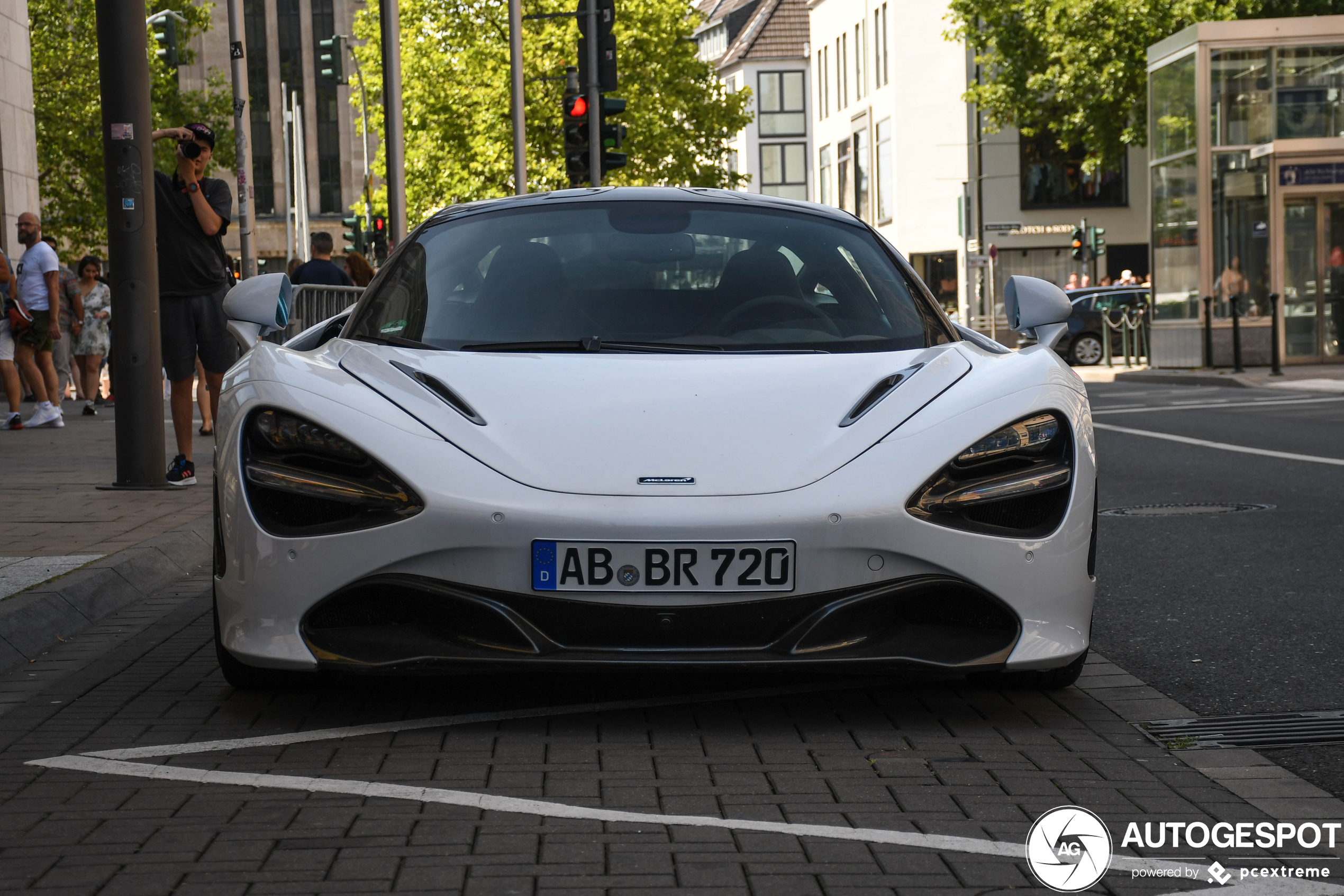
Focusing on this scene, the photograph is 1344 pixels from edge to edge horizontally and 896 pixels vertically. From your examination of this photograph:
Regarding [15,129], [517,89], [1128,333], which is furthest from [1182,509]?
[1128,333]

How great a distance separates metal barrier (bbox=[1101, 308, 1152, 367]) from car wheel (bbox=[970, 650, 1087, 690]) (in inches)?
1122

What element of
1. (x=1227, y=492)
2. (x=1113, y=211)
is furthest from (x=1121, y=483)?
(x=1113, y=211)

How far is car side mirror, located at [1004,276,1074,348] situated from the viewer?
5574 millimetres

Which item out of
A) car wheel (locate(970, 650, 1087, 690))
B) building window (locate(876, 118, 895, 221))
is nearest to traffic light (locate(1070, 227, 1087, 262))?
building window (locate(876, 118, 895, 221))

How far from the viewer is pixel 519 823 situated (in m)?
3.48

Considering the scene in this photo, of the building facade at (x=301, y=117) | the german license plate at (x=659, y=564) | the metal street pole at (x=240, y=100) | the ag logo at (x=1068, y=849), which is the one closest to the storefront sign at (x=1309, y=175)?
the metal street pole at (x=240, y=100)

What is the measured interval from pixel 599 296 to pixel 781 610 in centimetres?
136

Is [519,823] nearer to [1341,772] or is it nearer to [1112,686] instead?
[1341,772]

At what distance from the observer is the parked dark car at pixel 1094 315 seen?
3434cm

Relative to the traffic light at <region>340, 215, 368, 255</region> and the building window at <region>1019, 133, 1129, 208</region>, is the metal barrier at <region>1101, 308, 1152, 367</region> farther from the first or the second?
the building window at <region>1019, 133, 1129, 208</region>

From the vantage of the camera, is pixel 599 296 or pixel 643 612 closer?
pixel 643 612

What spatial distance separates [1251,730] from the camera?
4344 millimetres

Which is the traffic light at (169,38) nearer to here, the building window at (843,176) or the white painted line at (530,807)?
the white painted line at (530,807)

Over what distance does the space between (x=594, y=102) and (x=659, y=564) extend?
18159 millimetres
